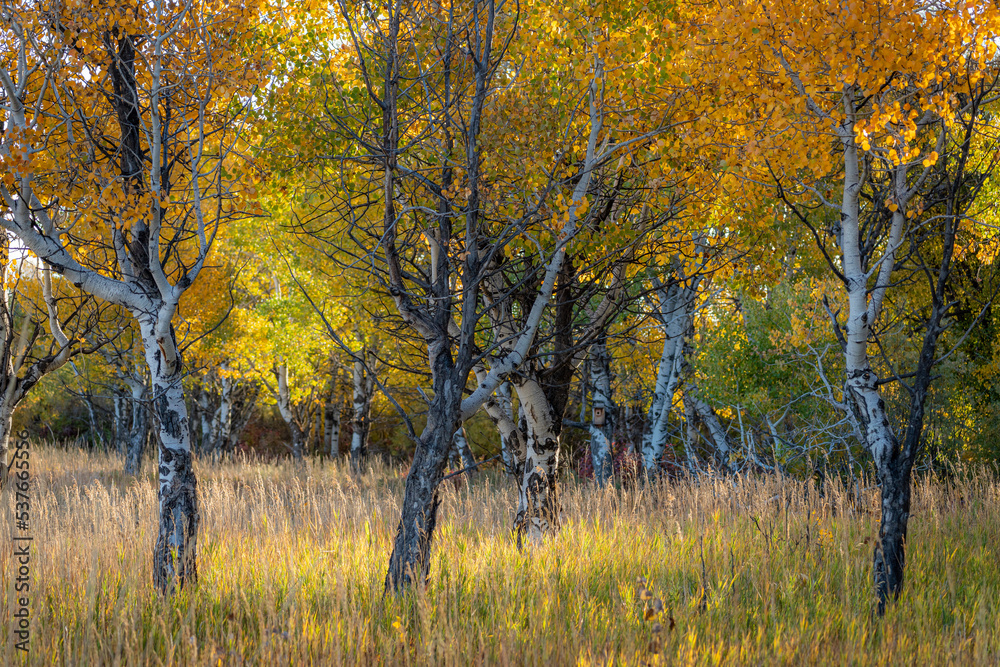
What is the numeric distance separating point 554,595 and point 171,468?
285 centimetres

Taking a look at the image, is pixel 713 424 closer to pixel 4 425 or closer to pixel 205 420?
pixel 4 425

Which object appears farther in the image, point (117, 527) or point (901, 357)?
point (901, 357)

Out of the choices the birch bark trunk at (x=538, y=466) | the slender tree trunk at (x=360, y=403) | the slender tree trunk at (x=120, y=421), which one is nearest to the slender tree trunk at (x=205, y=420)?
the slender tree trunk at (x=120, y=421)

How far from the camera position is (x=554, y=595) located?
4.57 m

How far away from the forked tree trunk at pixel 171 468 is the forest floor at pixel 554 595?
0.25m

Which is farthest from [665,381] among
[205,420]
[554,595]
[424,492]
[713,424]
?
[205,420]

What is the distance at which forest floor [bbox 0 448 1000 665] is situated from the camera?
11.9ft

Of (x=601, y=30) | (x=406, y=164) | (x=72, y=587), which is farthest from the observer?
(x=406, y=164)

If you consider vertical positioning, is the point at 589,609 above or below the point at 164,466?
below

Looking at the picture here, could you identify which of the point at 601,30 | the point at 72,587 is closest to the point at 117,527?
the point at 72,587

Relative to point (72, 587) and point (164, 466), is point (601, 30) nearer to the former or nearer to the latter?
point (164, 466)

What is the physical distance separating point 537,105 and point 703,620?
12.7 ft

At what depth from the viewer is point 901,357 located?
1023 cm

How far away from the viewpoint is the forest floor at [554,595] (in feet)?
11.9
